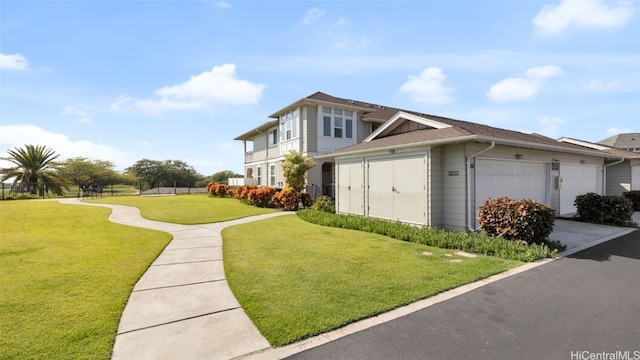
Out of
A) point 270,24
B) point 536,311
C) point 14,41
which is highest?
point 270,24

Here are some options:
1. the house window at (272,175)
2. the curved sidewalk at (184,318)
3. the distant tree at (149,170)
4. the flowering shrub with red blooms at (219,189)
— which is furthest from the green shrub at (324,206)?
the distant tree at (149,170)

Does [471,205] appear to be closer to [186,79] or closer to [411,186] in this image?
[411,186]

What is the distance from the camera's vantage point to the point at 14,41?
28.3 feet

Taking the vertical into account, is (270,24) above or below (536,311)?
above

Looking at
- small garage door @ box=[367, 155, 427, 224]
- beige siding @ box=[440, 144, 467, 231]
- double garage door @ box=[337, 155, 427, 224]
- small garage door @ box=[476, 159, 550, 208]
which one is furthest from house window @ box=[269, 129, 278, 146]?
small garage door @ box=[476, 159, 550, 208]

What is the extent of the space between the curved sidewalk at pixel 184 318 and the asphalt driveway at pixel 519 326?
0.84 meters

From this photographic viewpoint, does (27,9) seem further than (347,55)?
No

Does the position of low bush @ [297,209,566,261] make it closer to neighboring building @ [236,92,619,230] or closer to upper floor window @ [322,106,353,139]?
neighboring building @ [236,92,619,230]

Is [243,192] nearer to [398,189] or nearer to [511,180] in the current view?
[398,189]

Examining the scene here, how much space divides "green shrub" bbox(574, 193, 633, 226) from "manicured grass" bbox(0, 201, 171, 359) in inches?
599

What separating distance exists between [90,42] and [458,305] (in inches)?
511

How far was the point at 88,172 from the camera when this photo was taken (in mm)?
46375

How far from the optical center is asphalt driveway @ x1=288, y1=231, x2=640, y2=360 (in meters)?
2.93

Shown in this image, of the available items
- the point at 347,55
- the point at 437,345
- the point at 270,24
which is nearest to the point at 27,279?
the point at 437,345
